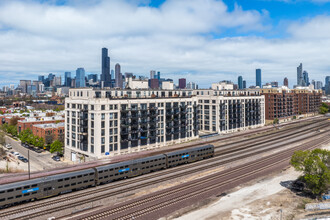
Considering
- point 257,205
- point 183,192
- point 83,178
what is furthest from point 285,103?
point 83,178

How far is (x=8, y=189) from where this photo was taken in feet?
134

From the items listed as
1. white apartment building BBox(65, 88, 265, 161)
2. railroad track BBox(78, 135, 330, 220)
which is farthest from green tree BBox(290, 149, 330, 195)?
white apartment building BBox(65, 88, 265, 161)

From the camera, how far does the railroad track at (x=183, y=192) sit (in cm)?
3922

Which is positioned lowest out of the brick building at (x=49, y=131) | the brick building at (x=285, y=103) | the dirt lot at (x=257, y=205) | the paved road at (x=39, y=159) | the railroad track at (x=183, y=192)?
the paved road at (x=39, y=159)

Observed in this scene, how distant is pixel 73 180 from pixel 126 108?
34469mm

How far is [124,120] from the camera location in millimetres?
77375

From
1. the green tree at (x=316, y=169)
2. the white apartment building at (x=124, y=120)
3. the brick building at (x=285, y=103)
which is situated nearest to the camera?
the green tree at (x=316, y=169)

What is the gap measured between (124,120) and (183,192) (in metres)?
36.6

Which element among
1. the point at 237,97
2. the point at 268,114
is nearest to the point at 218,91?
the point at 237,97

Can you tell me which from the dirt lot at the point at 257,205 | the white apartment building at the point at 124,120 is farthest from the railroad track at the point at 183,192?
the white apartment building at the point at 124,120

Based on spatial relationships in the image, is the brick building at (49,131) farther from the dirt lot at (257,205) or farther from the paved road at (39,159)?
the dirt lot at (257,205)

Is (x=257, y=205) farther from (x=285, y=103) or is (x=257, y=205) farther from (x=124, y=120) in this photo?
(x=285, y=103)

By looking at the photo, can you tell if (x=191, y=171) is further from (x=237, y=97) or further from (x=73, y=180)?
(x=237, y=97)

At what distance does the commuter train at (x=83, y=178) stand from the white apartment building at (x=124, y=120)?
63.5 feet
